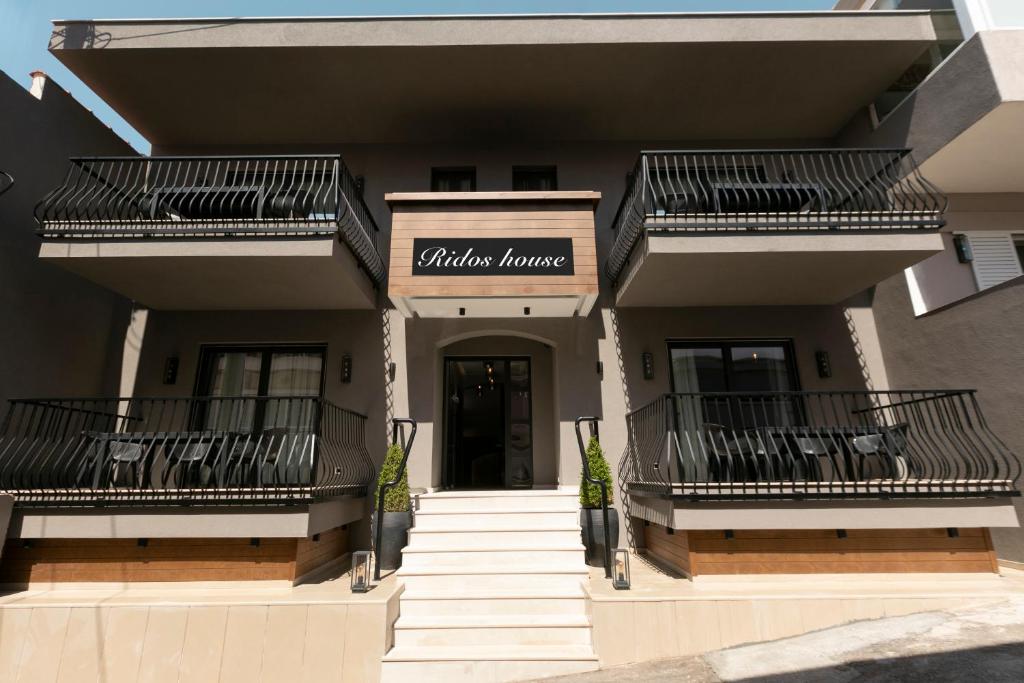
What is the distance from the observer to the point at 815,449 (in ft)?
16.2

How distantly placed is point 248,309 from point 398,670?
5065 millimetres

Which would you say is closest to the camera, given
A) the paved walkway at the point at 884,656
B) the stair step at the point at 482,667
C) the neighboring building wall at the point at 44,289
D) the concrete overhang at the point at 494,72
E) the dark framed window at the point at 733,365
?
the paved walkway at the point at 884,656

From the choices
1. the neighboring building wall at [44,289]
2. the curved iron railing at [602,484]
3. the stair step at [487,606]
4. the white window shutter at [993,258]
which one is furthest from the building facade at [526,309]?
the neighboring building wall at [44,289]

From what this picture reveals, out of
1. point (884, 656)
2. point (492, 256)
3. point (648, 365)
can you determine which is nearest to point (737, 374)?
point (648, 365)

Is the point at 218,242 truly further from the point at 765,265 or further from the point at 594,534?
the point at 765,265

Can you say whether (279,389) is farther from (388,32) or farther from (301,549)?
(388,32)

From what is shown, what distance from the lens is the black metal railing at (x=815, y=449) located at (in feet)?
14.7

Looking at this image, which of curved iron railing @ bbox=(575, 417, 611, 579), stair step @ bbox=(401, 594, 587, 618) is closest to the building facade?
stair step @ bbox=(401, 594, 587, 618)

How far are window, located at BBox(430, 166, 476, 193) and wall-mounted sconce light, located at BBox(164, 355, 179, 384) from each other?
4.29 metres

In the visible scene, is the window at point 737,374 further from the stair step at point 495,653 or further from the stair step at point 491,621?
the stair step at point 495,653

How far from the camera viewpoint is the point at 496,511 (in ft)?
18.2

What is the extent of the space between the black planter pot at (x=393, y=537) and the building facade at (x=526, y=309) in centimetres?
21

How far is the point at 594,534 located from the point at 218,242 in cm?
508

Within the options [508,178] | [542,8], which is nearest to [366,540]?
[508,178]
